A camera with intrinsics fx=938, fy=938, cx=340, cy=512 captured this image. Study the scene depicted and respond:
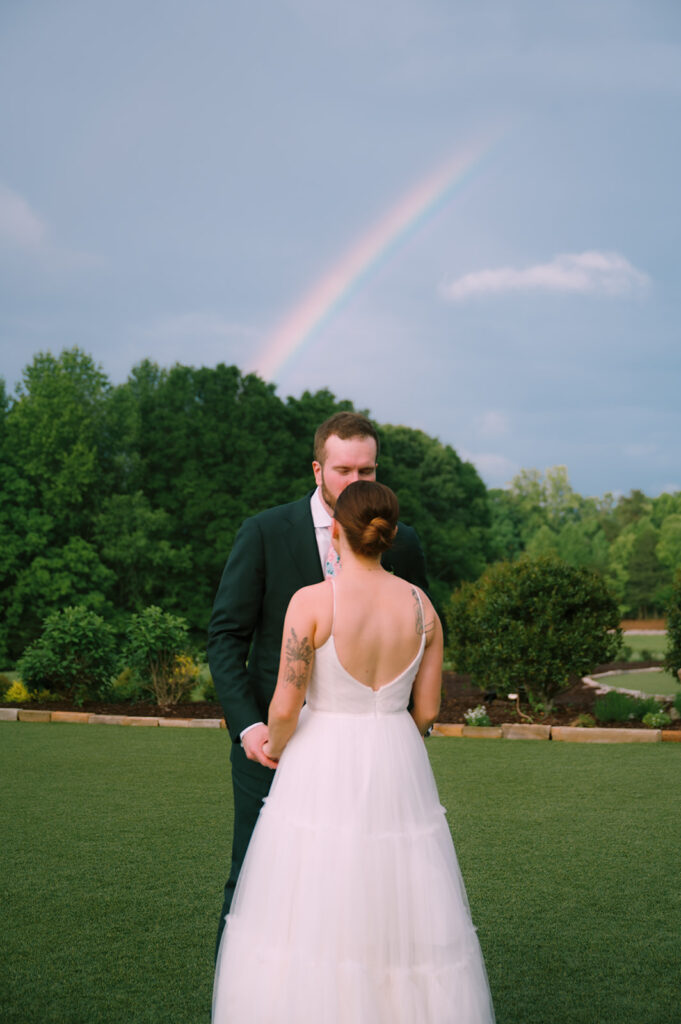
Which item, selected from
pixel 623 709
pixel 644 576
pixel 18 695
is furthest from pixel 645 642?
pixel 18 695

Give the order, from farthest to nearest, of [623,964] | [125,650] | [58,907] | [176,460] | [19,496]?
[176,460]
[19,496]
[125,650]
[58,907]
[623,964]

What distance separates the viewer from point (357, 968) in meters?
3.01

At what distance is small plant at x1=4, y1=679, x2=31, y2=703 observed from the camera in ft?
51.9

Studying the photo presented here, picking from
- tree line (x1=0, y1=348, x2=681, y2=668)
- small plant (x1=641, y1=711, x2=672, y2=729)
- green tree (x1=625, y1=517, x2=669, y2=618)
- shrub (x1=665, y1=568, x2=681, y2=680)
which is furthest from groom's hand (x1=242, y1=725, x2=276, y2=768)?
green tree (x1=625, y1=517, x2=669, y2=618)

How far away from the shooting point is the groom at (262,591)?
384 cm

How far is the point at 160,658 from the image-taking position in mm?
16312

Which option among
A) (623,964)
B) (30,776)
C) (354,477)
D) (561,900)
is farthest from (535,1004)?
(30,776)

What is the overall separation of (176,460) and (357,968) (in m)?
38.7

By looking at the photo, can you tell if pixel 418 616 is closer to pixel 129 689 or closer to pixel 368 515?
pixel 368 515

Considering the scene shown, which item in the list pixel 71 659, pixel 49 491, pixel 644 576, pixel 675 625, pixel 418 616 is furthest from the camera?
pixel 644 576

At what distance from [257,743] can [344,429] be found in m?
1.26

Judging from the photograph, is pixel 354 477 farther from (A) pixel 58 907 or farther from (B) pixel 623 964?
(A) pixel 58 907

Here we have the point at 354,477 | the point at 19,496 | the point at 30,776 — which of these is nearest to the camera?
the point at 354,477

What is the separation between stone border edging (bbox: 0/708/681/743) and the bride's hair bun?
10.4 meters
